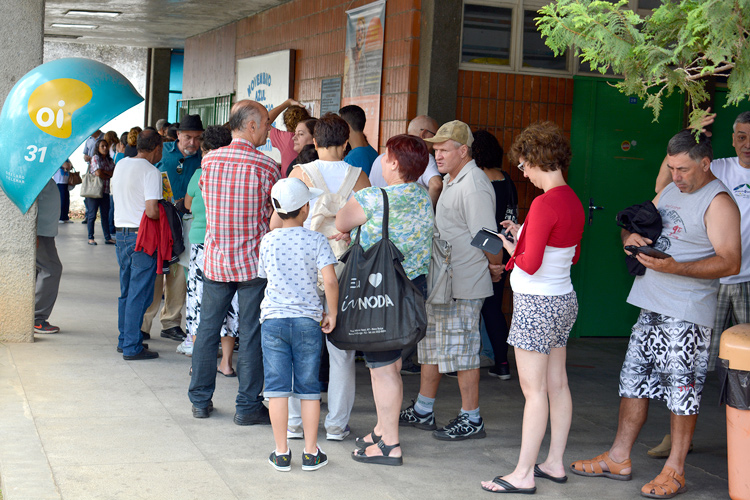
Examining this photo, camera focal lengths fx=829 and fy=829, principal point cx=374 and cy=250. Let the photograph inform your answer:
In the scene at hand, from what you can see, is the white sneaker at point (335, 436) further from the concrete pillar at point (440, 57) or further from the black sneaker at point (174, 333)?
the concrete pillar at point (440, 57)

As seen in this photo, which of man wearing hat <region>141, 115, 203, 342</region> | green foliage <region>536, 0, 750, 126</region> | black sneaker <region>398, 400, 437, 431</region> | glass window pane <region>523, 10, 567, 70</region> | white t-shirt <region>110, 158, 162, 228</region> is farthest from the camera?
glass window pane <region>523, 10, 567, 70</region>

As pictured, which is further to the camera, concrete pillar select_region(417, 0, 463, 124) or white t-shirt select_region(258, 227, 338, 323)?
concrete pillar select_region(417, 0, 463, 124)

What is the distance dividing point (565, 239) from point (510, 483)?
1178 mm

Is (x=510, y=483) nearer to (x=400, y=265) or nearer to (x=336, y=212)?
(x=400, y=265)

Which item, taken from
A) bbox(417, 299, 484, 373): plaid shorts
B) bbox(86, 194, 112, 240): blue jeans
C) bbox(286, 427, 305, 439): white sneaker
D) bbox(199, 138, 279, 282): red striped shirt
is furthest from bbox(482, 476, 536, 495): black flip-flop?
bbox(86, 194, 112, 240): blue jeans

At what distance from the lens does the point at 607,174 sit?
25.6 ft

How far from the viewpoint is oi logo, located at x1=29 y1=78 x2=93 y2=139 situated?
219 inches

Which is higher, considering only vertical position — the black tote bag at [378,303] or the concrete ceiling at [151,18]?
the concrete ceiling at [151,18]

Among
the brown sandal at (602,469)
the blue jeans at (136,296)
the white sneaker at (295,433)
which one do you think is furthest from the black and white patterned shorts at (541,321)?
the blue jeans at (136,296)

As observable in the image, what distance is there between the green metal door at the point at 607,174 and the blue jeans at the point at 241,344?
3943mm

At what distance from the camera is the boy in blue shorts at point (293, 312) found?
A: 4.01 m

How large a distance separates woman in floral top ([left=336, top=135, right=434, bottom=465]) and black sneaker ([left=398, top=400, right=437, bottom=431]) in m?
0.59

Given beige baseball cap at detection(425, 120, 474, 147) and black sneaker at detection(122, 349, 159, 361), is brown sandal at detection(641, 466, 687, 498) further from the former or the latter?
black sneaker at detection(122, 349, 159, 361)

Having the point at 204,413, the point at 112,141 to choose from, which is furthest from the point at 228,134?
the point at 112,141
